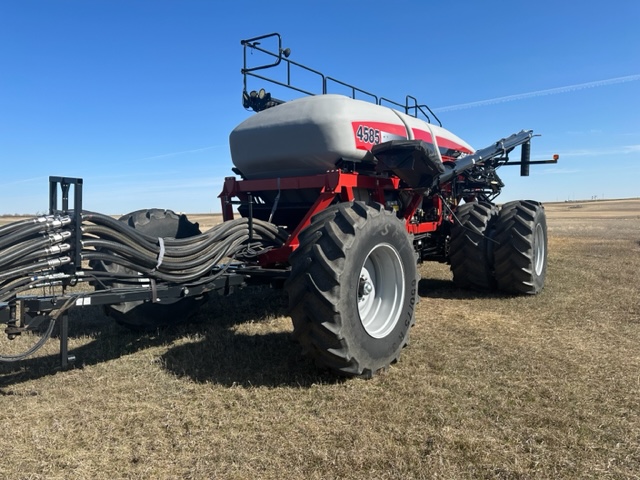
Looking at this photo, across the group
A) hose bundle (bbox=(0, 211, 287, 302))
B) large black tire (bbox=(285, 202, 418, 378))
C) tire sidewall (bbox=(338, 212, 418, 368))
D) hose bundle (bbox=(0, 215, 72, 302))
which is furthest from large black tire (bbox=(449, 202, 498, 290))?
hose bundle (bbox=(0, 215, 72, 302))

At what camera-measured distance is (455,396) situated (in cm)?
360

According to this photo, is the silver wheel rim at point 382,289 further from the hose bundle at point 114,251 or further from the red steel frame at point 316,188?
the hose bundle at point 114,251

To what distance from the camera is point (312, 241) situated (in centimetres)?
381

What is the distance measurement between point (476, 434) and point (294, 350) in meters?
1.97

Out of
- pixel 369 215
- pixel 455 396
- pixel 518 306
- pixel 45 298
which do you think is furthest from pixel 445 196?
pixel 45 298

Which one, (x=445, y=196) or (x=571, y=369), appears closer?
(x=571, y=369)

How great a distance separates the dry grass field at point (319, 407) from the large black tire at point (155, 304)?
155 mm

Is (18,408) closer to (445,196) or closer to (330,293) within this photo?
(330,293)

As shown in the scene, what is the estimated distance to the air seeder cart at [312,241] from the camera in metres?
3.59

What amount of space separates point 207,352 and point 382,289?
169 cm

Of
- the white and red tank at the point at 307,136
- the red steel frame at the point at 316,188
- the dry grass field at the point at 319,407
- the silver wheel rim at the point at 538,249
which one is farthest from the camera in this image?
the silver wheel rim at the point at 538,249

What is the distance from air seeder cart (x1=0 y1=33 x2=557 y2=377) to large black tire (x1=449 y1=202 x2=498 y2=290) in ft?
0.07

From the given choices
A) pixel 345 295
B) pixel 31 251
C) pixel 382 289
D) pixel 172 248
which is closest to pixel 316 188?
pixel 382 289

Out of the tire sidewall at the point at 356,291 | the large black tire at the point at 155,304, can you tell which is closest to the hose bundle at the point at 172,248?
the large black tire at the point at 155,304
